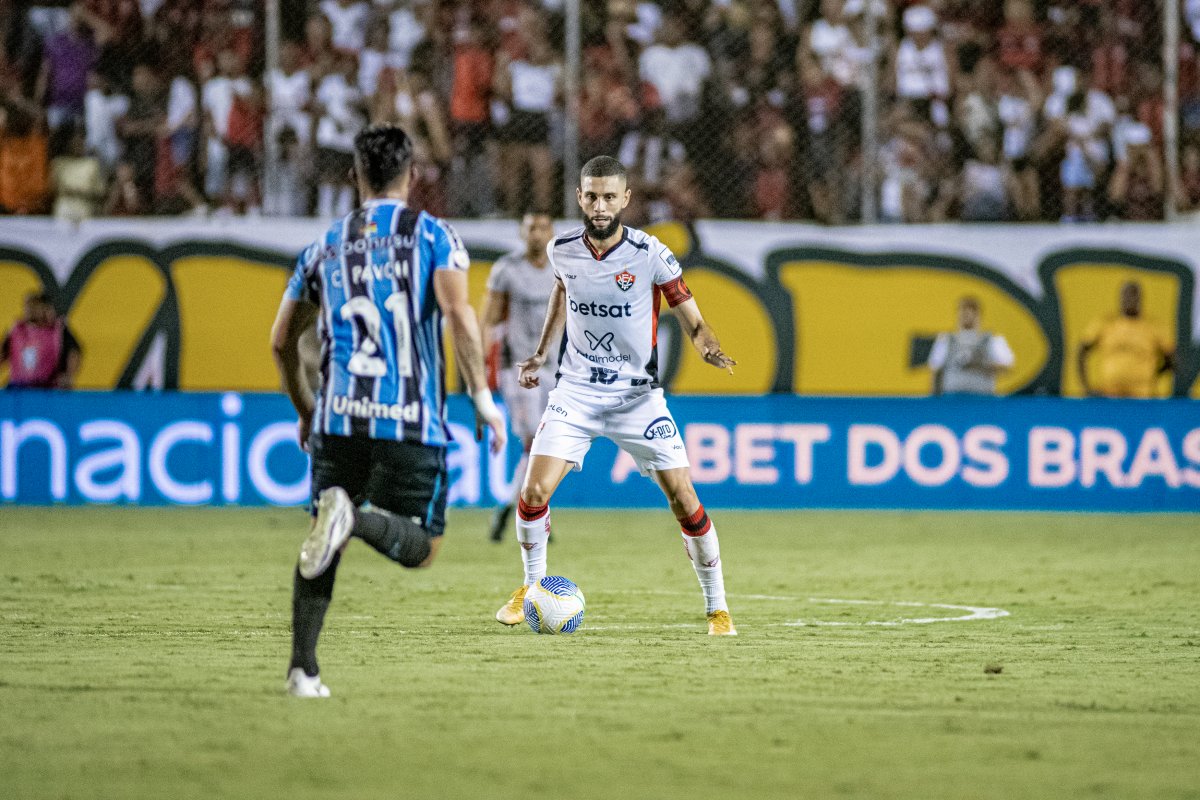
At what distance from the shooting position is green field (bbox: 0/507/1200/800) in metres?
5.23

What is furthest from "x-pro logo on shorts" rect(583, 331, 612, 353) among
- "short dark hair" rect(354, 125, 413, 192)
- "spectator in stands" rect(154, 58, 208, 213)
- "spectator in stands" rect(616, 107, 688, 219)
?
"spectator in stands" rect(154, 58, 208, 213)

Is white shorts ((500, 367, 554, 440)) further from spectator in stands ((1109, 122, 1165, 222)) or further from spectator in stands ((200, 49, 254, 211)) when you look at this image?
spectator in stands ((1109, 122, 1165, 222))

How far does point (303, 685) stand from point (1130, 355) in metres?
13.4

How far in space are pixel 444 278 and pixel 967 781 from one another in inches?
99.0

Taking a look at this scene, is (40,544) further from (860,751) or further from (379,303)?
(860,751)

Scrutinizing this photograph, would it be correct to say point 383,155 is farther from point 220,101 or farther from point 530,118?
point 220,101

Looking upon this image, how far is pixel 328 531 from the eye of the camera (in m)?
6.13

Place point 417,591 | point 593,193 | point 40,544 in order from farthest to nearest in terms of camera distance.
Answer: point 40,544 < point 417,591 < point 593,193

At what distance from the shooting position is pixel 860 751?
562 cm

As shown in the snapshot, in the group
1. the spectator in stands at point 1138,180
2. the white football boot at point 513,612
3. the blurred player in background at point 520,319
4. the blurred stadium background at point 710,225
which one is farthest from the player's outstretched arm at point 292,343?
the spectator in stands at point 1138,180

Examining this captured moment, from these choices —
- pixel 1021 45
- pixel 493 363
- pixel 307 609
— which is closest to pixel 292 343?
pixel 307 609

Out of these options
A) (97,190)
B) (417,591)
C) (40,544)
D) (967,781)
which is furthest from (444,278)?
(97,190)

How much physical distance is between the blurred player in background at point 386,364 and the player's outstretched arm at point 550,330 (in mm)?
2202

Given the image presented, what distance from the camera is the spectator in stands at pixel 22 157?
18.2 metres
